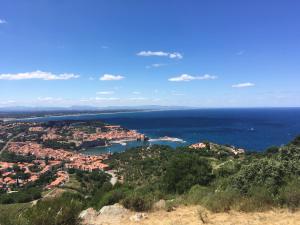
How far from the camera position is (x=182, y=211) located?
7758 millimetres

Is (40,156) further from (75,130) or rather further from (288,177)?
(288,177)

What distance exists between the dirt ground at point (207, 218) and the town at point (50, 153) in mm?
44510

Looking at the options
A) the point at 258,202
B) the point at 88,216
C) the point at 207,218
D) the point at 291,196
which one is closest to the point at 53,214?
the point at 88,216

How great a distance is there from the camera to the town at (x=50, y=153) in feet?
205

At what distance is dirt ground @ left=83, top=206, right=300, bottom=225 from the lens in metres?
6.21

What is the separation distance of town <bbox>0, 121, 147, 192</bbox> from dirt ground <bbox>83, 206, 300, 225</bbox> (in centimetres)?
4451

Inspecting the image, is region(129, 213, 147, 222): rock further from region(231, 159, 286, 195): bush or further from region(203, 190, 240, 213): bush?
region(231, 159, 286, 195): bush

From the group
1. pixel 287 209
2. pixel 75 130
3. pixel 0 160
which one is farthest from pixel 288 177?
pixel 75 130

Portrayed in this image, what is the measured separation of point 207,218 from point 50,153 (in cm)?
9702

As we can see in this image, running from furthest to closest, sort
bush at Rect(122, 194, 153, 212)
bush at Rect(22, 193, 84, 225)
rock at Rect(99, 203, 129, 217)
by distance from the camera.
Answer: bush at Rect(122, 194, 153, 212)
rock at Rect(99, 203, 129, 217)
bush at Rect(22, 193, 84, 225)

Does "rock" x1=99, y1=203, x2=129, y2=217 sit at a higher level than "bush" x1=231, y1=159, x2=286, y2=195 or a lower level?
lower

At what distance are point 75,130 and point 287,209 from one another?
5911 inches

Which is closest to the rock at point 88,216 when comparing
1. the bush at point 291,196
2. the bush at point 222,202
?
the bush at point 222,202

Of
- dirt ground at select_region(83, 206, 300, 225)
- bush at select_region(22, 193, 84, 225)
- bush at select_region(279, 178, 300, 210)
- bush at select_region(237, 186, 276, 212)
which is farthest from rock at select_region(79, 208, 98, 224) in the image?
bush at select_region(279, 178, 300, 210)
